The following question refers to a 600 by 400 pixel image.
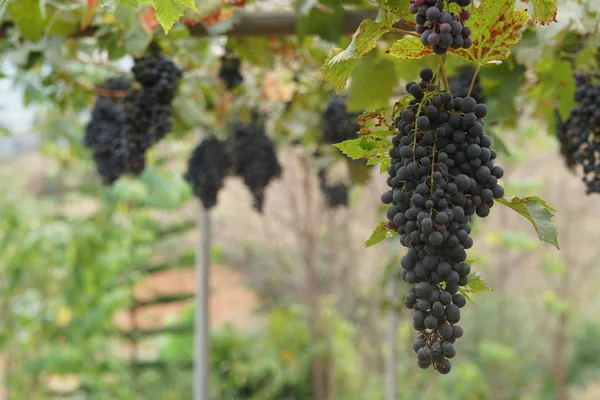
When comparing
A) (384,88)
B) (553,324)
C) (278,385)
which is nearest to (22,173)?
(278,385)

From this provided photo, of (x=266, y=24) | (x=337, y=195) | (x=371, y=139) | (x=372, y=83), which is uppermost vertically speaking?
(x=266, y=24)

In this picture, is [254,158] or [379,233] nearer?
[379,233]

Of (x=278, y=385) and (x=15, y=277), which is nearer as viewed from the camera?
(x=15, y=277)

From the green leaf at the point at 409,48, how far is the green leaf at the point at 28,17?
2.77 ft

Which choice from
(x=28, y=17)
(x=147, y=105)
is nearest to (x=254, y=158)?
(x=147, y=105)

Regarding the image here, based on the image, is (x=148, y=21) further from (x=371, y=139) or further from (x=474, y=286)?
(x=474, y=286)

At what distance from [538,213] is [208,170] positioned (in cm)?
150

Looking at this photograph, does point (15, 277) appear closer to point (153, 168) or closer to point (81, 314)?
point (81, 314)

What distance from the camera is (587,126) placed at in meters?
1.17

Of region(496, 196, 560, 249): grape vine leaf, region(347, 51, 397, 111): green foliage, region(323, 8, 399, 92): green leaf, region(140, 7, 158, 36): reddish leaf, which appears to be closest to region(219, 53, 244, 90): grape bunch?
region(347, 51, 397, 111): green foliage

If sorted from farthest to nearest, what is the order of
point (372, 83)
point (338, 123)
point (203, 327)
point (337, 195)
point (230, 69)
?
point (337, 195) → point (203, 327) → point (338, 123) → point (230, 69) → point (372, 83)

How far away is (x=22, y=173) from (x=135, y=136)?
4.08m

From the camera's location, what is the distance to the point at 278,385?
4.99 meters

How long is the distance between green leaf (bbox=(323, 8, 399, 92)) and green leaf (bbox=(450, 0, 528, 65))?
84 mm
